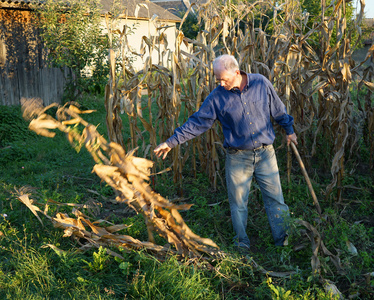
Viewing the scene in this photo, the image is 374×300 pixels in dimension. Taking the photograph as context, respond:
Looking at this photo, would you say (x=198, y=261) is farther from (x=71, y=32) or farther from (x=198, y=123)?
(x=71, y=32)

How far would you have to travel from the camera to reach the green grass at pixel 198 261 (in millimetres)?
3039

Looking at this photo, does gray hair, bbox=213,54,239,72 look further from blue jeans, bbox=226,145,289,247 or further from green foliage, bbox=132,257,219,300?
green foliage, bbox=132,257,219,300

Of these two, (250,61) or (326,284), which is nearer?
(326,284)

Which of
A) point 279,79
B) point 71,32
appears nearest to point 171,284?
point 279,79

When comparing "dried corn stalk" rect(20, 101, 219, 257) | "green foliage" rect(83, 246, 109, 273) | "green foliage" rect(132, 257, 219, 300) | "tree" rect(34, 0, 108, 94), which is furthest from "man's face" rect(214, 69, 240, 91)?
"tree" rect(34, 0, 108, 94)

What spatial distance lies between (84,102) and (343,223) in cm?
855

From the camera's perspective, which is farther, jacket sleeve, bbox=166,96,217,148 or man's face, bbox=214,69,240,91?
jacket sleeve, bbox=166,96,217,148

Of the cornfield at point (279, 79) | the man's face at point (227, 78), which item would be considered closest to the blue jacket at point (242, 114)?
the man's face at point (227, 78)

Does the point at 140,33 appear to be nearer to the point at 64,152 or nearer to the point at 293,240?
the point at 64,152

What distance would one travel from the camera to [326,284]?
9.79 ft

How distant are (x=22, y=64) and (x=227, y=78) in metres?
8.48

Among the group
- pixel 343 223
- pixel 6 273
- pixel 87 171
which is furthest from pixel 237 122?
pixel 87 171

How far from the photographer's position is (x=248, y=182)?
3908mm

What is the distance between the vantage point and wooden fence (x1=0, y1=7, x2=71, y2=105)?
32.5 ft
